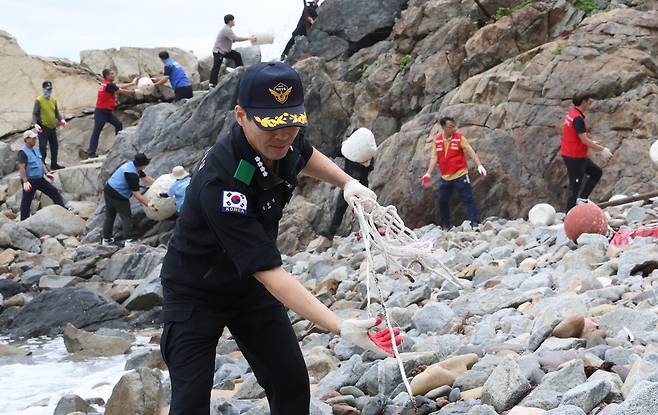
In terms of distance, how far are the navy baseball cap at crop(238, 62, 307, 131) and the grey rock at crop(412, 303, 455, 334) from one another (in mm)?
3049

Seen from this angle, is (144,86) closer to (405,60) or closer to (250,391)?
(405,60)

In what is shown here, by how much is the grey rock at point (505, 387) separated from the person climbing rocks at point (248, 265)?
2.74 ft

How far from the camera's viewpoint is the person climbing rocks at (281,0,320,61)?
2211 centimetres

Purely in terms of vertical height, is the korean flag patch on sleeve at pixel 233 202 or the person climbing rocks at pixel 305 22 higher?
the korean flag patch on sleeve at pixel 233 202

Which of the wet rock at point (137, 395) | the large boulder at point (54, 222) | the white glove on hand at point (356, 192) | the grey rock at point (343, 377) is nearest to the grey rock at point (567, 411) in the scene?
the white glove on hand at point (356, 192)

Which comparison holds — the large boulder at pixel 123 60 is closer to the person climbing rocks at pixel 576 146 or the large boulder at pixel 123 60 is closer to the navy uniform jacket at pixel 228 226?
the person climbing rocks at pixel 576 146

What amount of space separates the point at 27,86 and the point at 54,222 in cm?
860

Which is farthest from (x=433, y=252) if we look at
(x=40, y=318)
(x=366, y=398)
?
(x=40, y=318)

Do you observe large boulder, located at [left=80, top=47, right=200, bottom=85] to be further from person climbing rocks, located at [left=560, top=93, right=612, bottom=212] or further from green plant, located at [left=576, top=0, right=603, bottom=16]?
person climbing rocks, located at [left=560, top=93, right=612, bottom=212]

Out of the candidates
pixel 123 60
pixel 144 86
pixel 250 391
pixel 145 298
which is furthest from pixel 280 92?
pixel 123 60

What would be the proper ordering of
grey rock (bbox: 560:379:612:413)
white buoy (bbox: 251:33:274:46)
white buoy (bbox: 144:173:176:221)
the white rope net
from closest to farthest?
grey rock (bbox: 560:379:612:413), the white rope net, white buoy (bbox: 144:173:176:221), white buoy (bbox: 251:33:274:46)

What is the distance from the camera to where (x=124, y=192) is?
14375 millimetres

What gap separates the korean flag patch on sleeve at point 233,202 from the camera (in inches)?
114

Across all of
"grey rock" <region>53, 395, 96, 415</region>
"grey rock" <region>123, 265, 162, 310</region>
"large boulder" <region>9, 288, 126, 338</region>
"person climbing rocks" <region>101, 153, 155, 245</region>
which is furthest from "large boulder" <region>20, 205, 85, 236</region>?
"grey rock" <region>53, 395, 96, 415</region>
